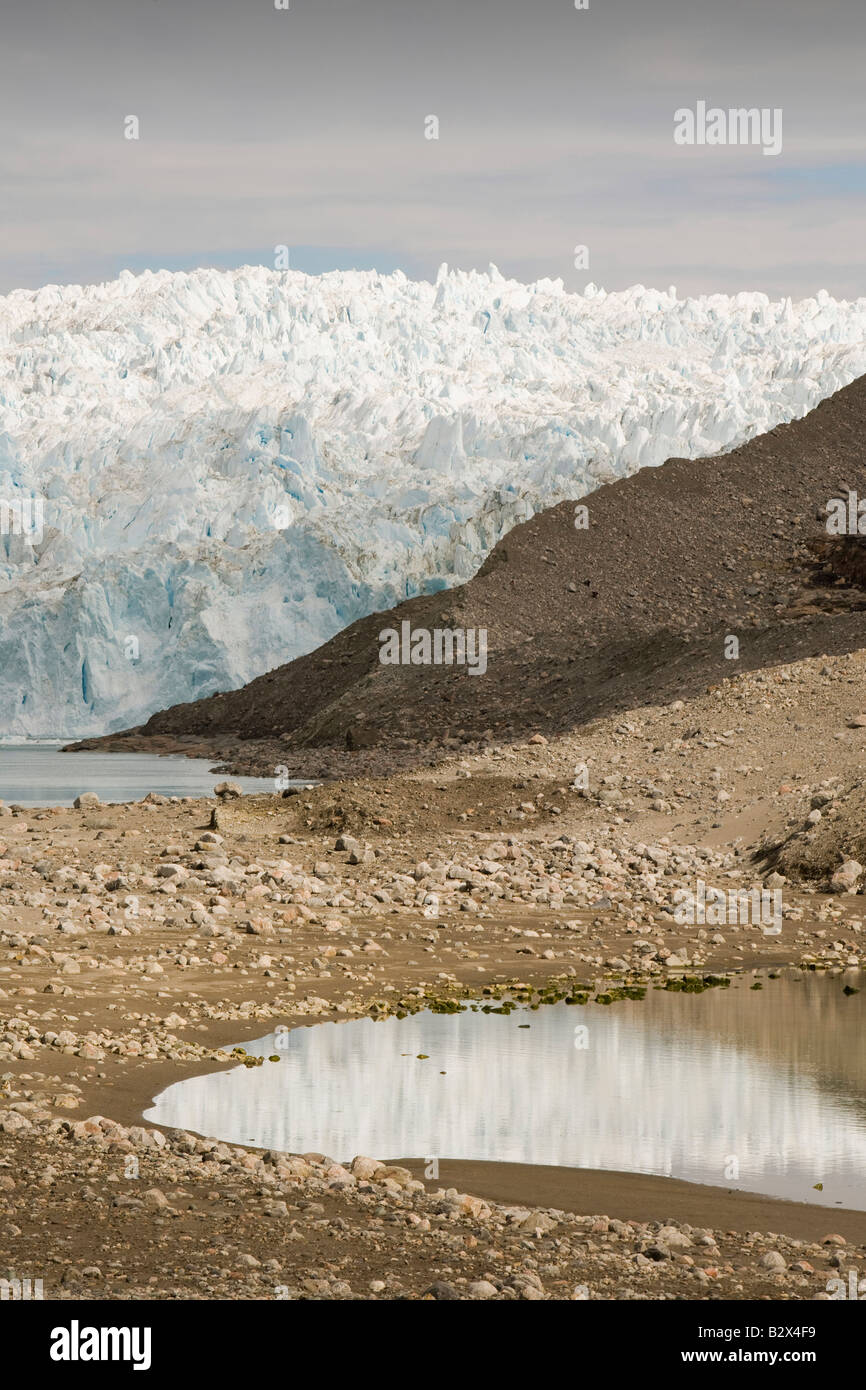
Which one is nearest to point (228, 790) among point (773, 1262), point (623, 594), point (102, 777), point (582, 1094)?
point (582, 1094)

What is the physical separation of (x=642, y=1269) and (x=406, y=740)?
38127mm

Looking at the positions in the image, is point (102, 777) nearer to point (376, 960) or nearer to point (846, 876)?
point (846, 876)

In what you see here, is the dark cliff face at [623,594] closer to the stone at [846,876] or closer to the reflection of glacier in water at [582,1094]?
the stone at [846,876]

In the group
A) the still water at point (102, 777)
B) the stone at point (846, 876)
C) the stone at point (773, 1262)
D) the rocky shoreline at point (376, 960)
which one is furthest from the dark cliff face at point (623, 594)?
the stone at point (773, 1262)

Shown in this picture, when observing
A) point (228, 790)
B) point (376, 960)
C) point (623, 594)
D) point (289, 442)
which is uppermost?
point (289, 442)

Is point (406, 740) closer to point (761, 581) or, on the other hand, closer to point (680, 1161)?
point (761, 581)

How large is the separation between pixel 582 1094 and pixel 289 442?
80.2m

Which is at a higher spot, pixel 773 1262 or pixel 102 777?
→ pixel 773 1262

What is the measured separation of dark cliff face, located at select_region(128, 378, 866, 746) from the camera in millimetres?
42438

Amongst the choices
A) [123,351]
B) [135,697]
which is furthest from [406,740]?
[123,351]

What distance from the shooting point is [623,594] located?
48219 millimetres

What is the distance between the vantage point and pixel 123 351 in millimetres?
117250

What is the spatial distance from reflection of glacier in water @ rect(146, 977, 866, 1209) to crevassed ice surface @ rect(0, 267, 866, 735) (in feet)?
194

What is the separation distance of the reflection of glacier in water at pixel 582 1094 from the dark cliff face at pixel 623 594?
85.8 ft
